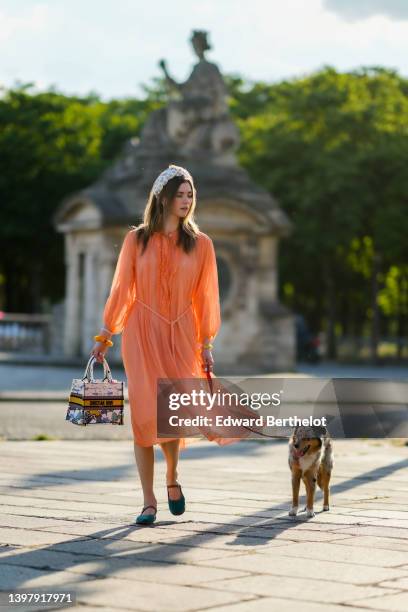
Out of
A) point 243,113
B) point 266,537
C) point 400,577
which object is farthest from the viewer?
point 243,113

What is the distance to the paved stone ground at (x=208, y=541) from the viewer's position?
269 inches

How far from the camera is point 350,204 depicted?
55094mm

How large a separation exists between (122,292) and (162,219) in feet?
1.71

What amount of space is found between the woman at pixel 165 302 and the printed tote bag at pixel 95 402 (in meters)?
0.16

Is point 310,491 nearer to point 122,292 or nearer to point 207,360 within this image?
point 207,360

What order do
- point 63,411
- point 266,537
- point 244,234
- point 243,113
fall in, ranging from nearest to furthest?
point 266,537 < point 63,411 < point 244,234 < point 243,113

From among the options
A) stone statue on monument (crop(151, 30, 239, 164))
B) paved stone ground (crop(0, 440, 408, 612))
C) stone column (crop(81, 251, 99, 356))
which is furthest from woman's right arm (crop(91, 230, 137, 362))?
stone column (crop(81, 251, 99, 356))

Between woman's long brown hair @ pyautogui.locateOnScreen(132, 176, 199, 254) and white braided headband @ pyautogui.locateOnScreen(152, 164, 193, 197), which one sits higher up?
white braided headband @ pyautogui.locateOnScreen(152, 164, 193, 197)

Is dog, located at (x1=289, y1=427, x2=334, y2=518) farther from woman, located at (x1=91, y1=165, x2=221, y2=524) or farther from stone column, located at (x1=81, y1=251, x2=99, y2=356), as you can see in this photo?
stone column, located at (x1=81, y1=251, x2=99, y2=356)

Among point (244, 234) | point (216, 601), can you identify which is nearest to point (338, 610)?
point (216, 601)

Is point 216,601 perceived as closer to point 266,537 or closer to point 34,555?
point 34,555

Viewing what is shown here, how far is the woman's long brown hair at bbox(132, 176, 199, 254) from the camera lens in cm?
962

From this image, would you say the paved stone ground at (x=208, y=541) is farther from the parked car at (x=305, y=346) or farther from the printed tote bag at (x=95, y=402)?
the parked car at (x=305, y=346)

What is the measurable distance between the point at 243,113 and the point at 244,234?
33.6 metres
